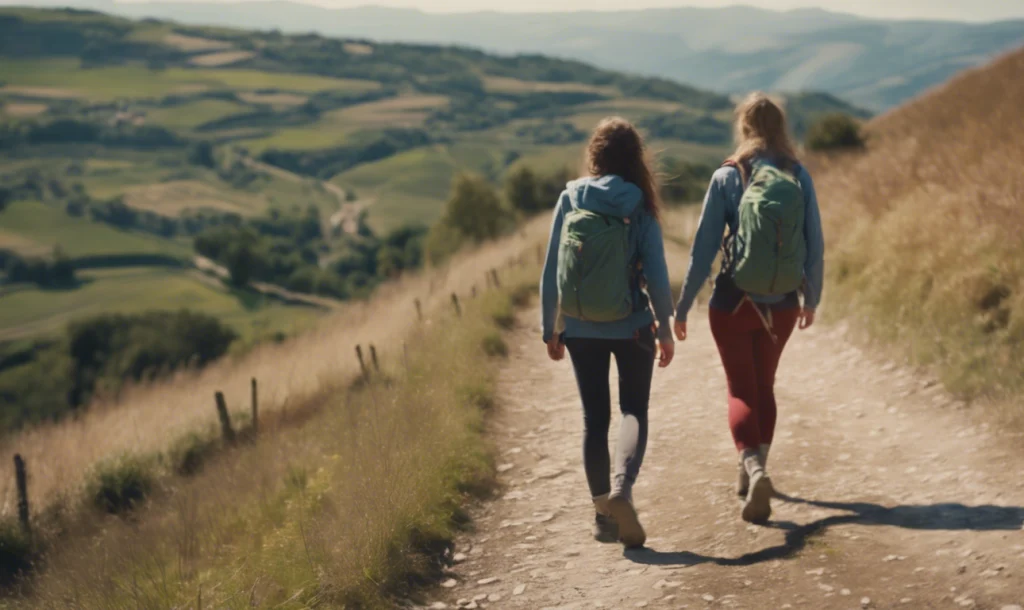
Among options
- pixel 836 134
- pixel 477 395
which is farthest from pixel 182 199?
pixel 477 395

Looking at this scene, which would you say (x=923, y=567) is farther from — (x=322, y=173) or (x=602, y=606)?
(x=322, y=173)

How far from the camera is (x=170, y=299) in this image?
8675 centimetres

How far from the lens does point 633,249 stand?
4.78 metres

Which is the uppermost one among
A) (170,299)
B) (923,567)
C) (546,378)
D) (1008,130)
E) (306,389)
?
(1008,130)

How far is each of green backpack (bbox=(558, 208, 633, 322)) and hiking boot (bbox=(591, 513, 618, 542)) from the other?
117cm

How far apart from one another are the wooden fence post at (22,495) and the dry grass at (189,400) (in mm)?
564

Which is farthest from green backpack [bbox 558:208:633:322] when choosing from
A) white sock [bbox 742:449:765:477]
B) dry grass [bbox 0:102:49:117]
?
dry grass [bbox 0:102:49:117]

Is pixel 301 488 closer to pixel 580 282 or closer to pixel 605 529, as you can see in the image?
pixel 605 529

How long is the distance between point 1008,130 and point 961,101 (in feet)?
26.4

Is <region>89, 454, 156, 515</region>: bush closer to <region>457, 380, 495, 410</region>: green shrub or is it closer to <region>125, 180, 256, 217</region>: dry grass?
<region>457, 380, 495, 410</region>: green shrub

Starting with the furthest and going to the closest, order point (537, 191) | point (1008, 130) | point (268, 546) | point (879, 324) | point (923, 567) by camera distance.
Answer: point (537, 191), point (1008, 130), point (879, 324), point (268, 546), point (923, 567)

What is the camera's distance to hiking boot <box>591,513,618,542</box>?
17.0 feet

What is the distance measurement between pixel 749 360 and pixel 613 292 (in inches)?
39.2

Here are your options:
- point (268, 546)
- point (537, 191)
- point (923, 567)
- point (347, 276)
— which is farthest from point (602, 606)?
point (347, 276)
